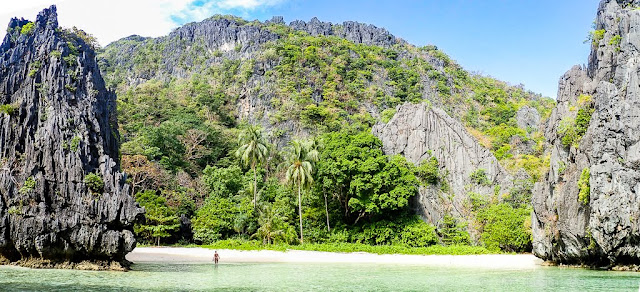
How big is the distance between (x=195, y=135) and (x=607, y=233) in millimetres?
44397

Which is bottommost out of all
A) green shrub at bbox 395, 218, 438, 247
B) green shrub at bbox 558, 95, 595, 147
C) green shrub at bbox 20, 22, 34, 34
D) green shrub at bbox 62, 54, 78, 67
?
green shrub at bbox 395, 218, 438, 247

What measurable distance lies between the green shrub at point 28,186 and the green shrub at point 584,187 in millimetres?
30429

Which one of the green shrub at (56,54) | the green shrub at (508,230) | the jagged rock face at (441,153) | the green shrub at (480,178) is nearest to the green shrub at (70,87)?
the green shrub at (56,54)

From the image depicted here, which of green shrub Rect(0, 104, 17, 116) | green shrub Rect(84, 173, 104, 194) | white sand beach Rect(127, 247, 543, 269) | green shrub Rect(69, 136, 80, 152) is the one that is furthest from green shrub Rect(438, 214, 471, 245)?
green shrub Rect(0, 104, 17, 116)

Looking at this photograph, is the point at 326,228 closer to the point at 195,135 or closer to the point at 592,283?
the point at 195,135

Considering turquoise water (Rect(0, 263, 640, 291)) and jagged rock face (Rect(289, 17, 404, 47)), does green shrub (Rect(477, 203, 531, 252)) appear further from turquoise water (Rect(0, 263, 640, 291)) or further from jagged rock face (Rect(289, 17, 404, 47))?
jagged rock face (Rect(289, 17, 404, 47))

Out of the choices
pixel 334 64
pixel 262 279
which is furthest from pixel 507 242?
pixel 334 64


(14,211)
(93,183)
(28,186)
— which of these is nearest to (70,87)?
(93,183)

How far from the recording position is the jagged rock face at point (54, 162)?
25.5 m

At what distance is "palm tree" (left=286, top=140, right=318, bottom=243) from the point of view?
141ft

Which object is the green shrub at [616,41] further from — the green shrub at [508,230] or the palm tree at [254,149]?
the palm tree at [254,149]

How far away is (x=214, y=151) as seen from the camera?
59.1 meters

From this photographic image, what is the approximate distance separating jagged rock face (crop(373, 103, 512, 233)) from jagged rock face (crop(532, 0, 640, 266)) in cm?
1277

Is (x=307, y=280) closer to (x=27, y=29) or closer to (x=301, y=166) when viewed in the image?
(x=301, y=166)
